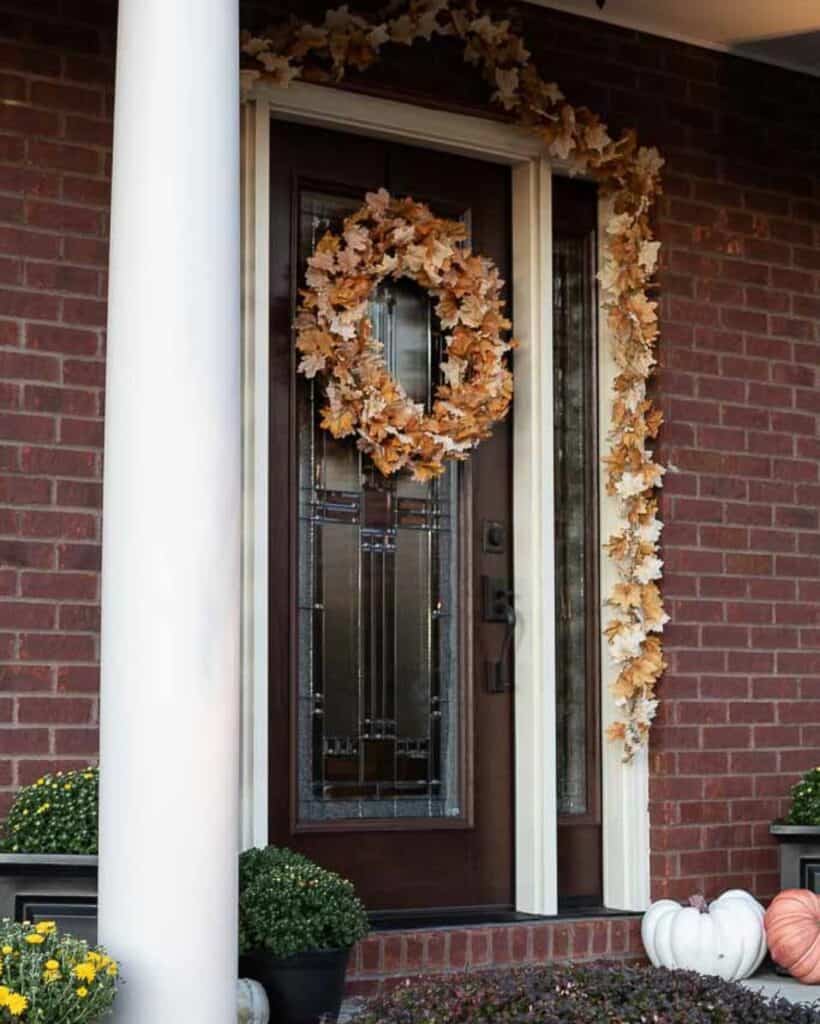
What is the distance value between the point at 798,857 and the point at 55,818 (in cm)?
281

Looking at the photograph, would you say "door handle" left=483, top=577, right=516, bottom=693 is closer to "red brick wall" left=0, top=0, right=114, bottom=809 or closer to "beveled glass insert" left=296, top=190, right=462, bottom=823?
"beveled glass insert" left=296, top=190, right=462, bottom=823

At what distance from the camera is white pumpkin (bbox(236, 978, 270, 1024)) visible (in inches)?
186

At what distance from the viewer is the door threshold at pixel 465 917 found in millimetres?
5816

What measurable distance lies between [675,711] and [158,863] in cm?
289

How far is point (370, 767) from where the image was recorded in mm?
6008

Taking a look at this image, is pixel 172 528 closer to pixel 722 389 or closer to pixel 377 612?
pixel 377 612

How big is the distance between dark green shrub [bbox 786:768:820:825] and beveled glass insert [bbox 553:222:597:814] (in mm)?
732

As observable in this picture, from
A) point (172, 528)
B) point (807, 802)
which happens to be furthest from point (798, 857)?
point (172, 528)

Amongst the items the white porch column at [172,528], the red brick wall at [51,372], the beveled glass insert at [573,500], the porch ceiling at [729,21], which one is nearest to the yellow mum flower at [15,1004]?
the white porch column at [172,528]

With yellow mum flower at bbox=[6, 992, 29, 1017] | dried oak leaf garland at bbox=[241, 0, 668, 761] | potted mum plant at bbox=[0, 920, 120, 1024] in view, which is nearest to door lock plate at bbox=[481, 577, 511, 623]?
dried oak leaf garland at bbox=[241, 0, 668, 761]

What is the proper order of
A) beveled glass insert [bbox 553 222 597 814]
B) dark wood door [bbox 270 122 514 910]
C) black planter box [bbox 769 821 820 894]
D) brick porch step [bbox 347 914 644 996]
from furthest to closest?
beveled glass insert [bbox 553 222 597 814]
black planter box [bbox 769 821 820 894]
dark wood door [bbox 270 122 514 910]
brick porch step [bbox 347 914 644 996]

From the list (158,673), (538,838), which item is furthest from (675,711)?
(158,673)

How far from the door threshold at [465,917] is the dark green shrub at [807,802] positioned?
0.68 metres

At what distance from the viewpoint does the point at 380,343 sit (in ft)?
20.0
